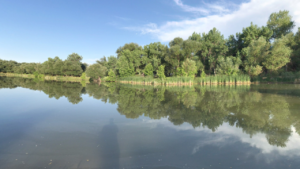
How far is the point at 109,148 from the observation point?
4.22m

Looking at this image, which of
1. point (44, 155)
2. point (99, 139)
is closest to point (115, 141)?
point (99, 139)

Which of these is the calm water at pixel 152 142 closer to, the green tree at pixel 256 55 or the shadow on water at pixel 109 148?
the shadow on water at pixel 109 148

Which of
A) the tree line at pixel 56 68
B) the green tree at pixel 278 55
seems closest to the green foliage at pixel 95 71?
the tree line at pixel 56 68

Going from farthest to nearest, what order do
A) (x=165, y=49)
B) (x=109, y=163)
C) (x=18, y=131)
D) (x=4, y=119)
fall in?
(x=165, y=49), (x=4, y=119), (x=18, y=131), (x=109, y=163)

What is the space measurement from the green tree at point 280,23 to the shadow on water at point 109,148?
5222 cm

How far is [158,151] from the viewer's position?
407 centimetres

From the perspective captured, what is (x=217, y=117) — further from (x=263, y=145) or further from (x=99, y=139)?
(x=99, y=139)

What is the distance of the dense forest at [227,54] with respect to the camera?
3372cm

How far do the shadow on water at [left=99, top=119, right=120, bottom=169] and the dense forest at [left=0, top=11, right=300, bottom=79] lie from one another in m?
32.8

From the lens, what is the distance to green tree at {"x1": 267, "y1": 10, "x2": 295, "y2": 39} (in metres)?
39.6

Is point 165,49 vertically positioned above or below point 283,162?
→ above

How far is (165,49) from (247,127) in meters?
43.8

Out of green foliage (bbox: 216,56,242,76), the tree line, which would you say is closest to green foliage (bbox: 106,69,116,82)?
the tree line

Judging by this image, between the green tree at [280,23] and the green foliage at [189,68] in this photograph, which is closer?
the green foliage at [189,68]
